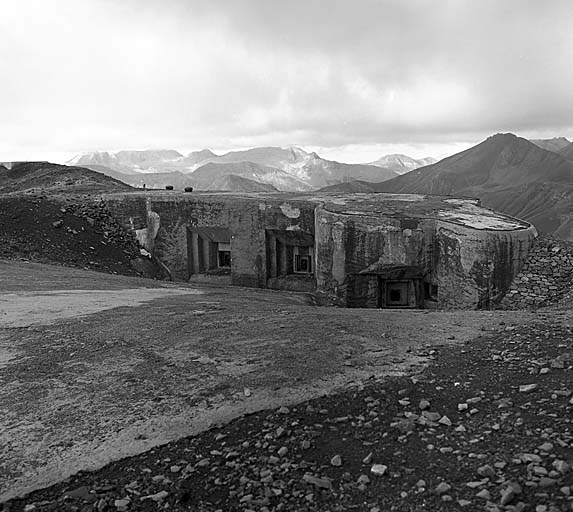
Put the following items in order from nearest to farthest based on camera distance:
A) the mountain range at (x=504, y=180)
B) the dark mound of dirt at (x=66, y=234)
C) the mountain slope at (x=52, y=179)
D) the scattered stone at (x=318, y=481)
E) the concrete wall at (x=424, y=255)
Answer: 1. the scattered stone at (x=318, y=481)
2. the concrete wall at (x=424, y=255)
3. the dark mound of dirt at (x=66, y=234)
4. the mountain slope at (x=52, y=179)
5. the mountain range at (x=504, y=180)

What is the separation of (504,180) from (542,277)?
2277 inches

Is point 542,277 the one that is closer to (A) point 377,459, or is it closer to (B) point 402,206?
(B) point 402,206

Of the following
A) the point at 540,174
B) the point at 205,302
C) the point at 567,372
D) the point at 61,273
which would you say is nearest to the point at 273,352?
the point at 567,372

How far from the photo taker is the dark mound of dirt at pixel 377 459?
2.73 metres

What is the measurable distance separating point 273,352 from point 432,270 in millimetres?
7703

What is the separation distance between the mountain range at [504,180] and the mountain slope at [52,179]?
110 feet

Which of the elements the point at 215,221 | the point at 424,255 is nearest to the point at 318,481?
the point at 424,255

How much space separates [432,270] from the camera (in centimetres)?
1202

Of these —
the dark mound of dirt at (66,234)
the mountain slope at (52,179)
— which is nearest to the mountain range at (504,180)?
the mountain slope at (52,179)

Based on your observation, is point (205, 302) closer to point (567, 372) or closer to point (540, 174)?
point (567, 372)

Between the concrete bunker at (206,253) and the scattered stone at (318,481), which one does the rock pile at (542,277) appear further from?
the scattered stone at (318,481)

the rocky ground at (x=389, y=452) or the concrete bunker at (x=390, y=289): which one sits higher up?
the rocky ground at (x=389, y=452)

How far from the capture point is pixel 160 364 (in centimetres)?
484

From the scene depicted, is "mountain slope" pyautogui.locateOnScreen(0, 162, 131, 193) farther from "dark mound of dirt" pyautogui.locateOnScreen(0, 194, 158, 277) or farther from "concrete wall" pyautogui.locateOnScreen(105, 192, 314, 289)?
"concrete wall" pyautogui.locateOnScreen(105, 192, 314, 289)
